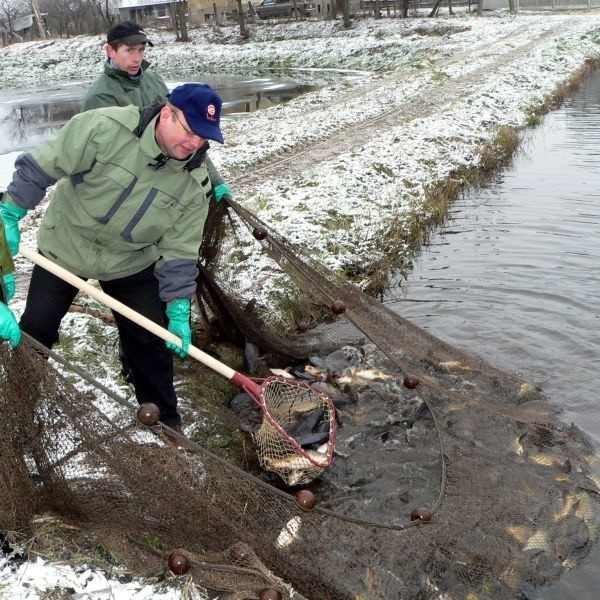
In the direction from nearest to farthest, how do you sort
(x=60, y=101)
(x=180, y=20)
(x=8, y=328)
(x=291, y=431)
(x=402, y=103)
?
(x=8, y=328)
(x=291, y=431)
(x=402, y=103)
(x=60, y=101)
(x=180, y=20)

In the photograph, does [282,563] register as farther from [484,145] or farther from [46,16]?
[46,16]

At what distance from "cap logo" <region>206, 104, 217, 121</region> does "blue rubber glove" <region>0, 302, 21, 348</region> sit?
135cm

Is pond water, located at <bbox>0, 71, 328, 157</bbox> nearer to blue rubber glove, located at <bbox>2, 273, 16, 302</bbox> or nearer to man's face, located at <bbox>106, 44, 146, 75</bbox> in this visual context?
man's face, located at <bbox>106, 44, 146, 75</bbox>

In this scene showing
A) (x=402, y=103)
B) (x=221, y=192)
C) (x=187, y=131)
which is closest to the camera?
(x=187, y=131)

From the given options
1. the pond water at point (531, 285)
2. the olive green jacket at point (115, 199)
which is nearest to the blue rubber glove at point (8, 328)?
the olive green jacket at point (115, 199)

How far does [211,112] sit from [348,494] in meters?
2.53

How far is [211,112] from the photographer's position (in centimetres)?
325

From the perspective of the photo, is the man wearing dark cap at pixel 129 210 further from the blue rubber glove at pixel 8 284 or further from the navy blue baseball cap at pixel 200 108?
the blue rubber glove at pixel 8 284

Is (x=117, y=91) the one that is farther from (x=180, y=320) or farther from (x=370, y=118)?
(x=370, y=118)

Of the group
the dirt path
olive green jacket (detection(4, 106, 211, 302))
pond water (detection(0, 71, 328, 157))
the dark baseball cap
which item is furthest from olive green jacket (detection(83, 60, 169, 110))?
pond water (detection(0, 71, 328, 157))

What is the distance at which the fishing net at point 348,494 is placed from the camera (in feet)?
10.8

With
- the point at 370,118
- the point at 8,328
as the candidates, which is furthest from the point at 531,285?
the point at 370,118

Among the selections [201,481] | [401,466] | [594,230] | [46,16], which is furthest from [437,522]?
[46,16]

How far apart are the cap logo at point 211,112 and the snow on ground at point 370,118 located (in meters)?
2.34
